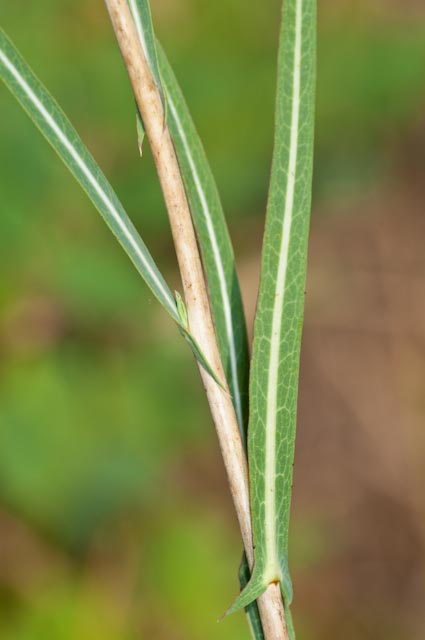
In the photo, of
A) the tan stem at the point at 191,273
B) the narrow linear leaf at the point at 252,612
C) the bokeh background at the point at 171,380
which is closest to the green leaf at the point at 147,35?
the tan stem at the point at 191,273

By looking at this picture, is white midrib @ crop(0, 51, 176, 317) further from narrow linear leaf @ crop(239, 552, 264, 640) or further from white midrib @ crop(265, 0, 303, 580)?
narrow linear leaf @ crop(239, 552, 264, 640)

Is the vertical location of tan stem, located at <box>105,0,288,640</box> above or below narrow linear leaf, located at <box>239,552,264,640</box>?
above

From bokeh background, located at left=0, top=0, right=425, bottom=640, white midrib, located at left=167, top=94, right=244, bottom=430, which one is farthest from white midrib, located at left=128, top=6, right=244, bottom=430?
bokeh background, located at left=0, top=0, right=425, bottom=640

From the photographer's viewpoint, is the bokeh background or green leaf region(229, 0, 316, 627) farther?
the bokeh background

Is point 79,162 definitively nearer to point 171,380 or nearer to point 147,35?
point 147,35

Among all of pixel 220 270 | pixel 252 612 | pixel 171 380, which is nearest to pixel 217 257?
pixel 220 270
